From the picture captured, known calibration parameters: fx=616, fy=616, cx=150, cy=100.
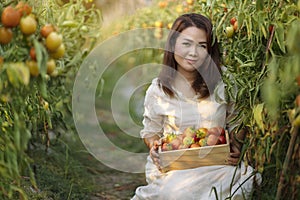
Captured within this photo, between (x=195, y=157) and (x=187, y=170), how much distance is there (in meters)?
0.08

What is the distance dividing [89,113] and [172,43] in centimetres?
190

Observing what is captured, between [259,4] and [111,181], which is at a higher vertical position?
[259,4]

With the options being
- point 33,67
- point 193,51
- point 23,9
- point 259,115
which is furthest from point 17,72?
point 193,51

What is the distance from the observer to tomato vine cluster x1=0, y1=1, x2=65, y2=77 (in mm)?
1533

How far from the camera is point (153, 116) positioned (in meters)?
2.61

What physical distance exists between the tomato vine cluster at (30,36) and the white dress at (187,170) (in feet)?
2.75

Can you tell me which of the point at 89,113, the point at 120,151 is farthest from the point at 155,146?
the point at 89,113

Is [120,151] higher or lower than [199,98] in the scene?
lower

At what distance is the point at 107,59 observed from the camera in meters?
4.82

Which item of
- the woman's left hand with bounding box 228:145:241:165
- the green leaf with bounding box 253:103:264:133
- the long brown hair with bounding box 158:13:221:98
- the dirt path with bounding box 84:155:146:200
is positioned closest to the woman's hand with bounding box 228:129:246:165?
the woman's left hand with bounding box 228:145:241:165

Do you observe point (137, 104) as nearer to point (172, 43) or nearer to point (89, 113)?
point (89, 113)

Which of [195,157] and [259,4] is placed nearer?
[259,4]

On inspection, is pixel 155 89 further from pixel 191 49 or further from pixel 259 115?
pixel 259 115

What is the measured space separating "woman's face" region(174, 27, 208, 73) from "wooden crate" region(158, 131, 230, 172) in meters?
0.35
